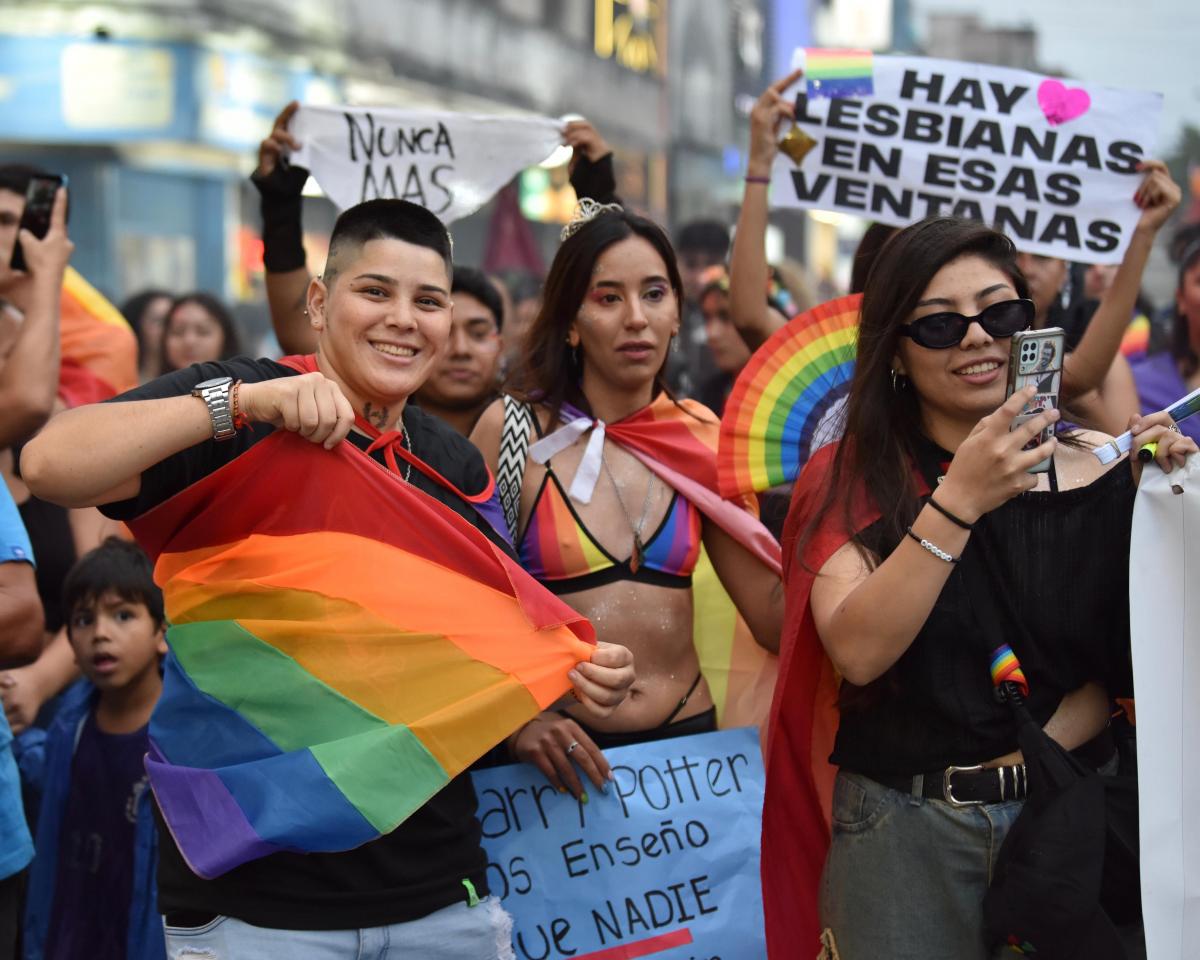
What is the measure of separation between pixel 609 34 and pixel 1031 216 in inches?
931

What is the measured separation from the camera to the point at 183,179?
16.4 m

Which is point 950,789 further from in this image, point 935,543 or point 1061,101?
point 1061,101

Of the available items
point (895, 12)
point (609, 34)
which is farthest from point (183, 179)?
point (895, 12)

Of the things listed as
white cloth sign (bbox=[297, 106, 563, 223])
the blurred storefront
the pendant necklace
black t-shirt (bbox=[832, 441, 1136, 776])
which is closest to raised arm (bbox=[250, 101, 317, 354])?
white cloth sign (bbox=[297, 106, 563, 223])

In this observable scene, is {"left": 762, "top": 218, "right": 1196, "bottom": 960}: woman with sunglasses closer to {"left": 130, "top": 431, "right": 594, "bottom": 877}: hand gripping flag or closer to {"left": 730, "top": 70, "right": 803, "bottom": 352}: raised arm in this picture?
{"left": 130, "top": 431, "right": 594, "bottom": 877}: hand gripping flag

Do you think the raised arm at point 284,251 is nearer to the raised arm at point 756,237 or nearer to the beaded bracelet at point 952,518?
the raised arm at point 756,237

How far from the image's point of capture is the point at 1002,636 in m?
2.85

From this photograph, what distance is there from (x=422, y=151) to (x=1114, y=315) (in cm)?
230

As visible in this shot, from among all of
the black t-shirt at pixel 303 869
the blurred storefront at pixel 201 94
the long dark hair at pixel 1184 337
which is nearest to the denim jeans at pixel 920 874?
the black t-shirt at pixel 303 869

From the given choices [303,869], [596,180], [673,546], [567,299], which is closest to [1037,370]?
[673,546]

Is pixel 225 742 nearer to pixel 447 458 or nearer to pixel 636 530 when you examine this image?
pixel 447 458

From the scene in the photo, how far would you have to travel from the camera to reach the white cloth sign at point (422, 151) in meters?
5.05

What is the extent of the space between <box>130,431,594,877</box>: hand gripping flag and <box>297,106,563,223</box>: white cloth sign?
2.36 m

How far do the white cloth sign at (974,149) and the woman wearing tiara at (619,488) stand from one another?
3.63ft
